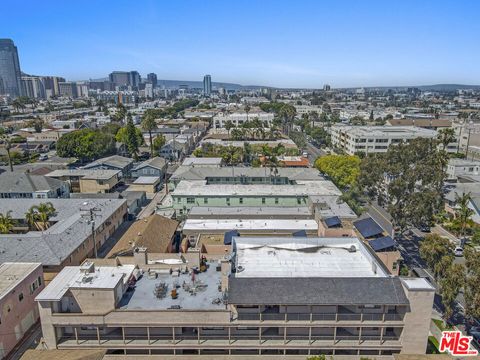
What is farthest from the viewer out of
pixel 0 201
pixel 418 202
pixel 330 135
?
pixel 330 135

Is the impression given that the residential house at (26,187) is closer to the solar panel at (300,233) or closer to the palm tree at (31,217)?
the palm tree at (31,217)

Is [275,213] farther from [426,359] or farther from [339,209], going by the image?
[426,359]

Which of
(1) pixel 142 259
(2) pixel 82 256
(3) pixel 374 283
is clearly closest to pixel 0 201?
(2) pixel 82 256

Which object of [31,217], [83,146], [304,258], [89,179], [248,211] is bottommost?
[248,211]

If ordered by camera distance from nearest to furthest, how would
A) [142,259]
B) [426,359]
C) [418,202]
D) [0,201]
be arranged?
[426,359] → [142,259] → [418,202] → [0,201]

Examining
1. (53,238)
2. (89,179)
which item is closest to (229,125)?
(89,179)

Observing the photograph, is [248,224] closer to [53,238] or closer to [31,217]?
[53,238]
